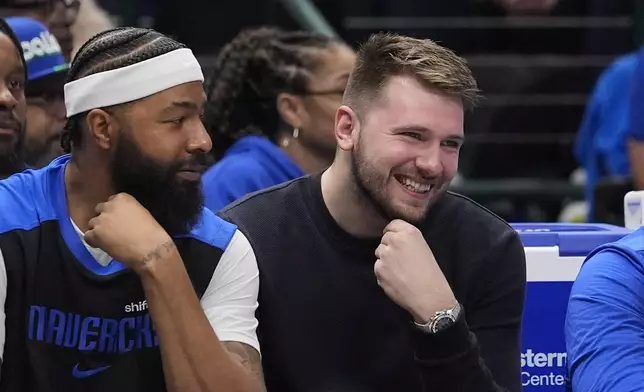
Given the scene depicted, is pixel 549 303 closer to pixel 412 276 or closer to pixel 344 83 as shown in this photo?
pixel 412 276

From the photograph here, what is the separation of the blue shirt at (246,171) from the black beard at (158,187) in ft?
3.91

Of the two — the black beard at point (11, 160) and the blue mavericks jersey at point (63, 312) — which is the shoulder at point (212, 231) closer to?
the blue mavericks jersey at point (63, 312)

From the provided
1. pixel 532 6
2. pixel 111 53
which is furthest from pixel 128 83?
pixel 532 6

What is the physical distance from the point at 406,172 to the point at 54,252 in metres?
0.80

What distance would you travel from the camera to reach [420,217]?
314cm

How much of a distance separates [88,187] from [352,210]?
24.4 inches

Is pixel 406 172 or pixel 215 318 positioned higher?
pixel 406 172

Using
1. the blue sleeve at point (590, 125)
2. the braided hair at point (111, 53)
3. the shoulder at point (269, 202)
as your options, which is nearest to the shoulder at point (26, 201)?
the braided hair at point (111, 53)

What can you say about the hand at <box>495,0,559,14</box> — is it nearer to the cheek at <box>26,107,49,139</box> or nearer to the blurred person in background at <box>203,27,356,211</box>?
the blurred person in background at <box>203,27,356,211</box>

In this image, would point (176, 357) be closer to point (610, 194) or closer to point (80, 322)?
point (80, 322)

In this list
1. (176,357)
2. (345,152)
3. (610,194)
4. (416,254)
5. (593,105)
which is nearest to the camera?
(176,357)

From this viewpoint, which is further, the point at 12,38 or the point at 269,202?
the point at 12,38

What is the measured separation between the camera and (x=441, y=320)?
2.94 m

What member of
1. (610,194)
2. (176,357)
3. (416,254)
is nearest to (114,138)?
(176,357)
